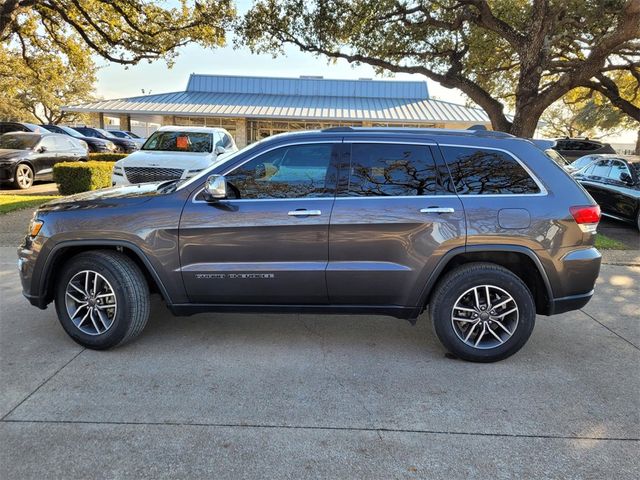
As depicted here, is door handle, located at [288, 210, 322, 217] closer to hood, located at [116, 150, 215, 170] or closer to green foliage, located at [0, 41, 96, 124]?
hood, located at [116, 150, 215, 170]

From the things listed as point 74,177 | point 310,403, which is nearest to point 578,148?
point 74,177

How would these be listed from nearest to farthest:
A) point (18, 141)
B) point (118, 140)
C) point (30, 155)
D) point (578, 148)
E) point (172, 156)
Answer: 1. point (172, 156)
2. point (30, 155)
3. point (18, 141)
4. point (578, 148)
5. point (118, 140)

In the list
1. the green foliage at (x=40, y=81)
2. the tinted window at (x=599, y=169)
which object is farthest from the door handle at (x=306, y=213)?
the green foliage at (x=40, y=81)

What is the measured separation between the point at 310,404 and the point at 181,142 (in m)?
9.06

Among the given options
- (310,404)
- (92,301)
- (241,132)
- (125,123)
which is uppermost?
(125,123)

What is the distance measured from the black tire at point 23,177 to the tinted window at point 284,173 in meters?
12.1

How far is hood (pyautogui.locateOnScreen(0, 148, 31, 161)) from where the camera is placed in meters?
13.0

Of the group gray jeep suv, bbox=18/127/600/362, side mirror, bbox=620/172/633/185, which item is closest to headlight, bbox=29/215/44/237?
gray jeep suv, bbox=18/127/600/362

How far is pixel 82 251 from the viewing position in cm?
405

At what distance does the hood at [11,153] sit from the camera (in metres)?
13.0

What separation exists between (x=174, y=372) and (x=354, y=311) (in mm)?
1475

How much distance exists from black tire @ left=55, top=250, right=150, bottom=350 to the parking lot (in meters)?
0.15

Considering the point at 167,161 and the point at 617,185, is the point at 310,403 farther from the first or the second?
the point at 617,185

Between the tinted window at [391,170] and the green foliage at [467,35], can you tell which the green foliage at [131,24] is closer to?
the green foliage at [467,35]
